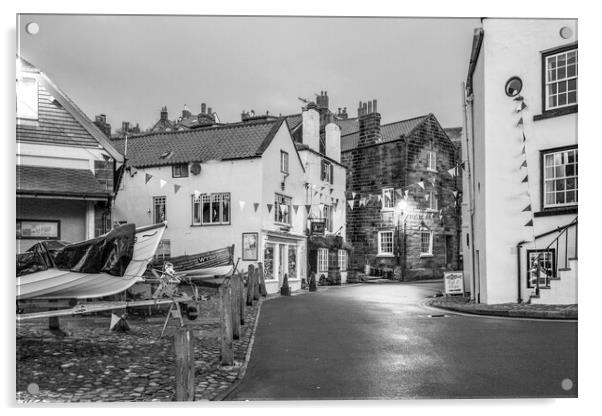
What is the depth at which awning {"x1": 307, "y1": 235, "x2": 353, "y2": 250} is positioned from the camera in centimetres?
550

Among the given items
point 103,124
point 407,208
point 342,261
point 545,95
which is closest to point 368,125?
point 407,208

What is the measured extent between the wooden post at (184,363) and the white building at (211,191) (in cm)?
153

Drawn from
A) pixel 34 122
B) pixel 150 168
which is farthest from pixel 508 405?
pixel 34 122

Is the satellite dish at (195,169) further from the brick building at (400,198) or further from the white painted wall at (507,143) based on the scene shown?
the white painted wall at (507,143)

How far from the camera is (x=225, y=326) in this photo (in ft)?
15.6

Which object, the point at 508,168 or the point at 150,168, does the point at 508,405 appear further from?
the point at 150,168

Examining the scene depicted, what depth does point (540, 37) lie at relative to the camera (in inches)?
205

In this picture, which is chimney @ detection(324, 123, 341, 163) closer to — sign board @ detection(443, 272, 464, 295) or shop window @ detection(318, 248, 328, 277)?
shop window @ detection(318, 248, 328, 277)

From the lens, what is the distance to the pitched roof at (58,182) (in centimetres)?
477

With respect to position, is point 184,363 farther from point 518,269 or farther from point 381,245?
point 518,269

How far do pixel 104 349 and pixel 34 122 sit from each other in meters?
2.14

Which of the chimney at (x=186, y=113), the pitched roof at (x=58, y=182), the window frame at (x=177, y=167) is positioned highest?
the chimney at (x=186, y=113)

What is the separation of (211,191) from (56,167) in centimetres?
138

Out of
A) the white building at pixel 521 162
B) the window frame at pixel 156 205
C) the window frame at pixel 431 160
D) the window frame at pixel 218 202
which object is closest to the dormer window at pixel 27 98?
the window frame at pixel 156 205
